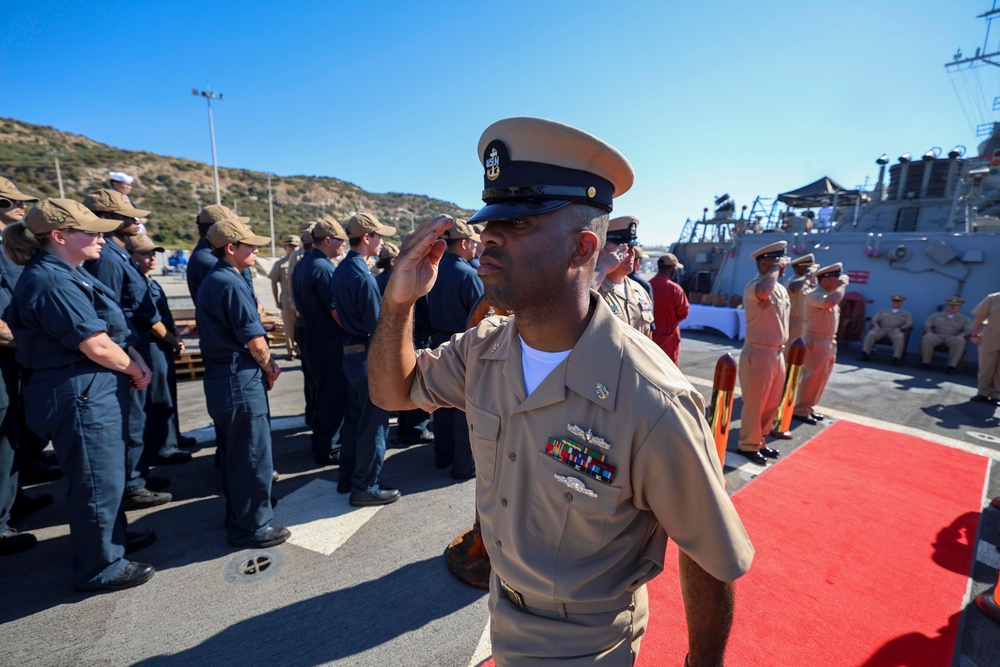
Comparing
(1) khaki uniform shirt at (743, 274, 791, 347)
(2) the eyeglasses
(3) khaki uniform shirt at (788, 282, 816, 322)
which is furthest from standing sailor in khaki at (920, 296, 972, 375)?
(2) the eyeglasses

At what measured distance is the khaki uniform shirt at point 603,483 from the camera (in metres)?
1.09

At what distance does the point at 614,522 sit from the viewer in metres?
1.20

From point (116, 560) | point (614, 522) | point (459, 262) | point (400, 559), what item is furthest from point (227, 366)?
point (614, 522)

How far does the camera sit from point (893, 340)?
10.0 metres

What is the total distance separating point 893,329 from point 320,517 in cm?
1219

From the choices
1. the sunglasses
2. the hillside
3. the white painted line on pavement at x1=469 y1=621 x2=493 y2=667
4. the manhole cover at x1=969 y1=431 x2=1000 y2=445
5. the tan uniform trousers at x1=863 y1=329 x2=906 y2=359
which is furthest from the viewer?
the hillside

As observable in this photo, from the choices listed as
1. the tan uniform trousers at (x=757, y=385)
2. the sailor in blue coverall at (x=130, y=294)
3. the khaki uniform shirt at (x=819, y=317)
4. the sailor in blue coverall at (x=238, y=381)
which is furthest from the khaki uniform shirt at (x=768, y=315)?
the sailor in blue coverall at (x=130, y=294)

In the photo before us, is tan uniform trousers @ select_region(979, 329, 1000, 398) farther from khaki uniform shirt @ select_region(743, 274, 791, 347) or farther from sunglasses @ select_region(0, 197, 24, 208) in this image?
sunglasses @ select_region(0, 197, 24, 208)

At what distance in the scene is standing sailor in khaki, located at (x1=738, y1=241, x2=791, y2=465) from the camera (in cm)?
474

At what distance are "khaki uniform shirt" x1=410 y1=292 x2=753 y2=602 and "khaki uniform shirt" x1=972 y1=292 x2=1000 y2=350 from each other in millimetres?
9417

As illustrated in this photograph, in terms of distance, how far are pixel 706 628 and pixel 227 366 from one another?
311 cm

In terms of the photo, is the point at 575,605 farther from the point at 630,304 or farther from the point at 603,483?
the point at 630,304

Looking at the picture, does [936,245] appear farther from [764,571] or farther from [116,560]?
[116,560]

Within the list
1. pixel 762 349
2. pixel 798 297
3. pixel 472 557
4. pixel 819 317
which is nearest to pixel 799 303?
pixel 798 297
